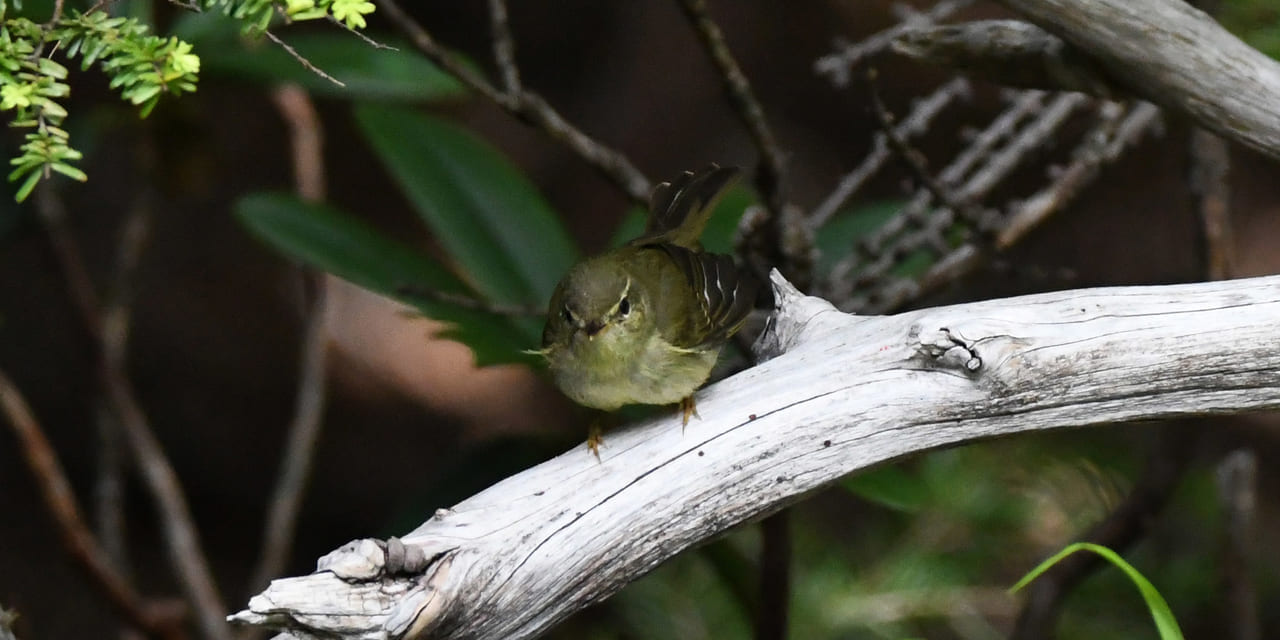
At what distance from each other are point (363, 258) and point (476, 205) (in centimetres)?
44

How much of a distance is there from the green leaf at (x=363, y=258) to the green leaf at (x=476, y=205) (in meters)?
0.12

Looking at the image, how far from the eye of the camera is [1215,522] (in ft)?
13.8

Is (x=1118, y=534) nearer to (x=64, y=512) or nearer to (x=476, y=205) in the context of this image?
(x=476, y=205)

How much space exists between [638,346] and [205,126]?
1955 mm

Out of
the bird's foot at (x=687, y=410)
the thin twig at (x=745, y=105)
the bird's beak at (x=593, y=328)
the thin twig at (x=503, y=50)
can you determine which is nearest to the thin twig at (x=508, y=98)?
the thin twig at (x=503, y=50)

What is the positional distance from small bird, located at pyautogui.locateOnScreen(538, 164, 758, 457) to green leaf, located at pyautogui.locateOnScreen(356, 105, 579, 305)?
0.73 meters

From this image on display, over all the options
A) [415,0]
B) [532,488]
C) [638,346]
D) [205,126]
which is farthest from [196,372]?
[532,488]

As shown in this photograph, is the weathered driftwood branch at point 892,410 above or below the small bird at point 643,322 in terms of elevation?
below

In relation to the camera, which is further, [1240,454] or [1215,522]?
[1215,522]

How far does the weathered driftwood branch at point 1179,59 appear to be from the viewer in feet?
5.89

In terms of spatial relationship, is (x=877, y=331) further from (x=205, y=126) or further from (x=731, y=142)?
(x=731, y=142)

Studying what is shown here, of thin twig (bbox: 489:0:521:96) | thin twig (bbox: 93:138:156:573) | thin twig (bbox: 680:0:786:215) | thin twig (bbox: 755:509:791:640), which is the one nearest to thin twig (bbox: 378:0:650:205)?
thin twig (bbox: 489:0:521:96)

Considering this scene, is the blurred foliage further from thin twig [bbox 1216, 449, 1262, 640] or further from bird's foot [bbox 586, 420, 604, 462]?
bird's foot [bbox 586, 420, 604, 462]

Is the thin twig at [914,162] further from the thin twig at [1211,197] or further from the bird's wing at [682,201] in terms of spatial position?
the thin twig at [1211,197]
